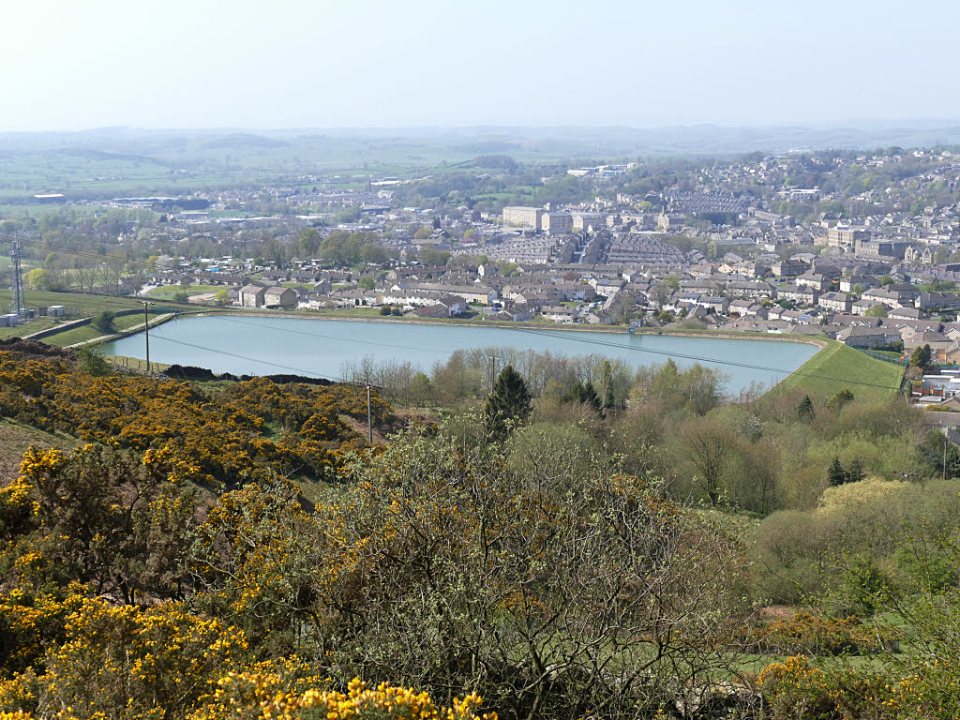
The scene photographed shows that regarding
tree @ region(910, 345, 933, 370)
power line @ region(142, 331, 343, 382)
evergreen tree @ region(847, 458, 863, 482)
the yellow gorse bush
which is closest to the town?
tree @ region(910, 345, 933, 370)

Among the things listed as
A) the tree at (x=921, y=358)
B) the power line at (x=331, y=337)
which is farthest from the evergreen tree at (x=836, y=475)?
the power line at (x=331, y=337)

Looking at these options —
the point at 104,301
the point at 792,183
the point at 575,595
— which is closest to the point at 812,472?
the point at 575,595

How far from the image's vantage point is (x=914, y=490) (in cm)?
475

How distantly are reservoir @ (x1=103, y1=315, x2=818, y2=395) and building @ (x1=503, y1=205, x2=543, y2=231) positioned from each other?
17.4 m

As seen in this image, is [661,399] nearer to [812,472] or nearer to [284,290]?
[812,472]

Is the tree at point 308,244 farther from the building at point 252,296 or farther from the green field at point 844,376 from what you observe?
the green field at point 844,376

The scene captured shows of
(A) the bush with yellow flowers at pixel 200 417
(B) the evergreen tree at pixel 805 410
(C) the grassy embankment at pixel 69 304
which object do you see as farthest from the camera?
(C) the grassy embankment at pixel 69 304

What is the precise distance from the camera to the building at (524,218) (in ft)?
105

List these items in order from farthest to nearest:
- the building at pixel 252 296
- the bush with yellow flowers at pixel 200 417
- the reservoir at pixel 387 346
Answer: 1. the building at pixel 252 296
2. the reservoir at pixel 387 346
3. the bush with yellow flowers at pixel 200 417

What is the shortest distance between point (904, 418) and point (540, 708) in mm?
6106

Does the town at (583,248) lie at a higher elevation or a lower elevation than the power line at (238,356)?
higher

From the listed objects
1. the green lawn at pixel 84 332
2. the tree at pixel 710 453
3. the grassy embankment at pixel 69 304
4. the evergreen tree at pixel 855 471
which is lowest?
the green lawn at pixel 84 332

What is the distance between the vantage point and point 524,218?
32.5 metres

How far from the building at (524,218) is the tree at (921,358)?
787 inches
